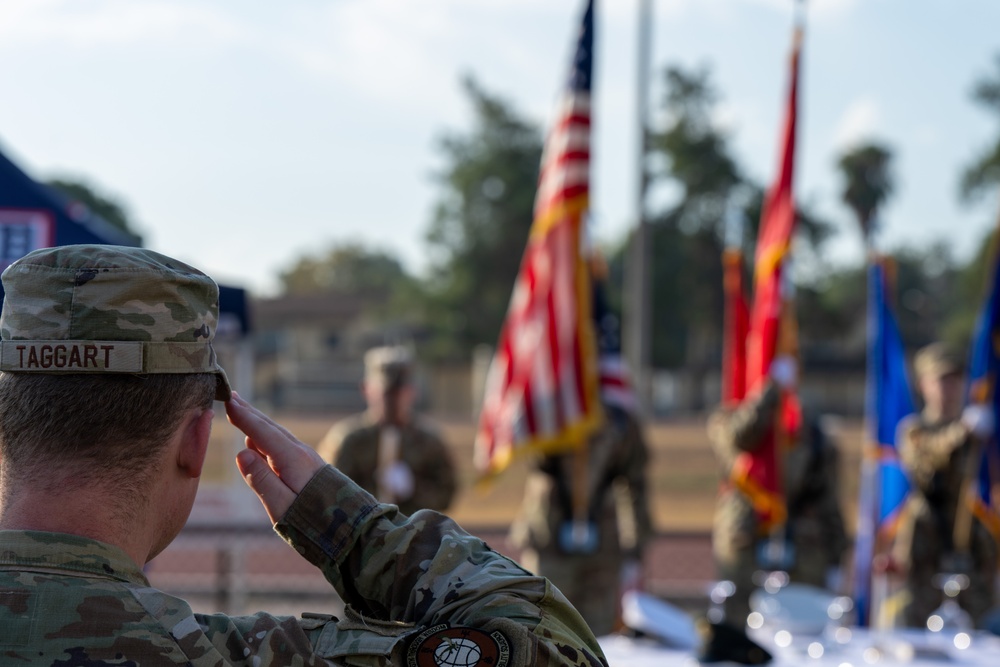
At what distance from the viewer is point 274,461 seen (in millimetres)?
1633

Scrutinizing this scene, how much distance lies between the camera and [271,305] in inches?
2509

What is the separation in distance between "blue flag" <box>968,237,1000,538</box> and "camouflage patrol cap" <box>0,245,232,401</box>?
6159mm

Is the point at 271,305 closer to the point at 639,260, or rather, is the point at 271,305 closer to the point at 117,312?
the point at 639,260

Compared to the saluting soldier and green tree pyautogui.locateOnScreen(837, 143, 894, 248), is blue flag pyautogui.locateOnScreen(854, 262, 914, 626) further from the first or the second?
green tree pyautogui.locateOnScreen(837, 143, 894, 248)

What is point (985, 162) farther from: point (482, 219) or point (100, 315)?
point (100, 315)

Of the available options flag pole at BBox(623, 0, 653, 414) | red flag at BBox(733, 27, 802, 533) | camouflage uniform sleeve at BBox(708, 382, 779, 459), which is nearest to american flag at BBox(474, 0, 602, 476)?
camouflage uniform sleeve at BBox(708, 382, 779, 459)

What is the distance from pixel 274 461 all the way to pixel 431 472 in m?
4.85

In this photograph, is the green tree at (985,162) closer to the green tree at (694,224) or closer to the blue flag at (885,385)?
the green tree at (694,224)

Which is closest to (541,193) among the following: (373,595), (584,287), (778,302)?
(584,287)

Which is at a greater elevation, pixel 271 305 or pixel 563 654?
pixel 563 654

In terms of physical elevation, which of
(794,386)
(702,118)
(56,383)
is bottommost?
(794,386)

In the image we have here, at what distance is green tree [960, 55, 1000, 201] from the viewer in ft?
149

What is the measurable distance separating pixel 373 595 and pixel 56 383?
486 millimetres

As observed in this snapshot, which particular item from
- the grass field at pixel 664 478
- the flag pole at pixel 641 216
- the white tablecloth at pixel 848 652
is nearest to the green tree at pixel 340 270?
the grass field at pixel 664 478
